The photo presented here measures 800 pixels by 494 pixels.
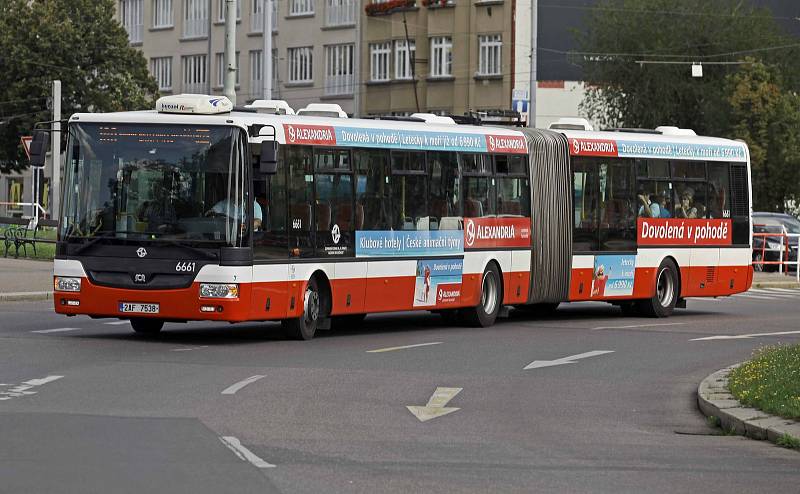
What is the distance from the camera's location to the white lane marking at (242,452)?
1130cm

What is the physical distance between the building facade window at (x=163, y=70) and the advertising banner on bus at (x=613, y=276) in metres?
66.3

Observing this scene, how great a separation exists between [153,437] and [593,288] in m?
17.3

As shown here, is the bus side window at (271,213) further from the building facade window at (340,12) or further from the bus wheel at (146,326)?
the building facade window at (340,12)

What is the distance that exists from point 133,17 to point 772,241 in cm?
5349

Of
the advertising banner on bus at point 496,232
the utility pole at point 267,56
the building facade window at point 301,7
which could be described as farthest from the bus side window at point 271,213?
the building facade window at point 301,7

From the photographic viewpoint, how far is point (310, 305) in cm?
2273

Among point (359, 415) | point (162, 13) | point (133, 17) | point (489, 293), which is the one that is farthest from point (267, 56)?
point (133, 17)

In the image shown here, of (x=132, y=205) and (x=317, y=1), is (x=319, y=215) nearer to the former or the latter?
(x=132, y=205)

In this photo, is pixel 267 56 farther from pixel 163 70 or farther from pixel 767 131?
pixel 163 70

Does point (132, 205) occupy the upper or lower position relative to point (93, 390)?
upper

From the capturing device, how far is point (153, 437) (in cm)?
1246

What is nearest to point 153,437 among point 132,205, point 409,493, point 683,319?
point 409,493

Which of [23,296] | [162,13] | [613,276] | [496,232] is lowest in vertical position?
[23,296]

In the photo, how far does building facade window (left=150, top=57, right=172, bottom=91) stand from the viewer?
309 feet
